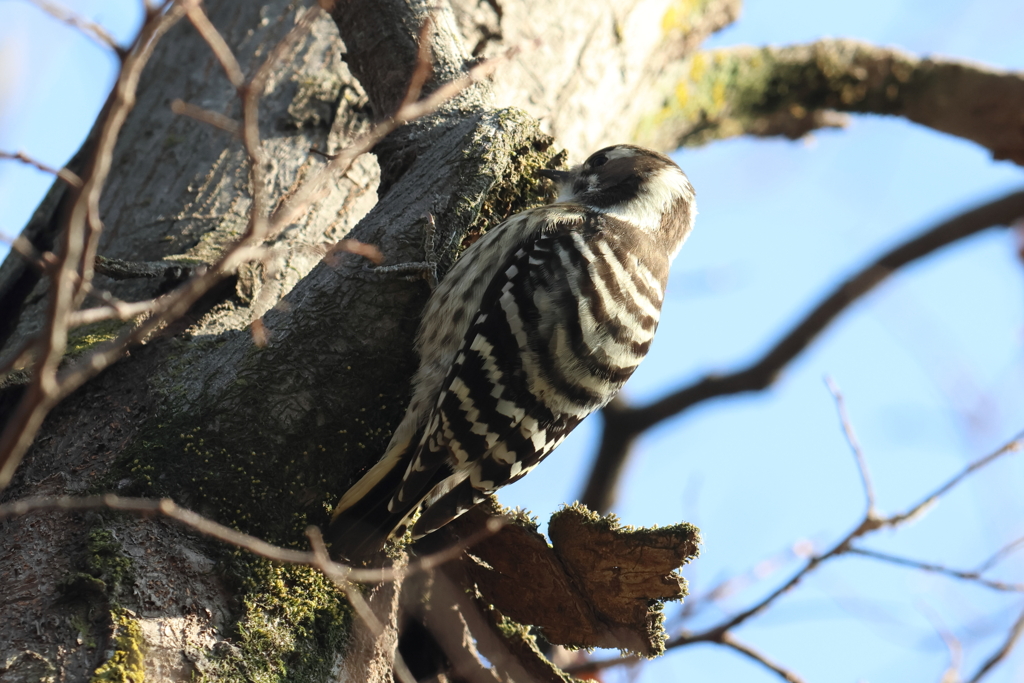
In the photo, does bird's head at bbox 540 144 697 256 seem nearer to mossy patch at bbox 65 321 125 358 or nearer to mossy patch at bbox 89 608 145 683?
mossy patch at bbox 65 321 125 358

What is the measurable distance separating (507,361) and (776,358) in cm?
291

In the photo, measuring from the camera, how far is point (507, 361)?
8.72 feet

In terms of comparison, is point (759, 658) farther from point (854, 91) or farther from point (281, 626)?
point (854, 91)

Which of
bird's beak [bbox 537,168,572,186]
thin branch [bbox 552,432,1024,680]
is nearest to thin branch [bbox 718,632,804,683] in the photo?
thin branch [bbox 552,432,1024,680]

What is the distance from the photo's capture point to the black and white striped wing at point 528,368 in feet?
8.41

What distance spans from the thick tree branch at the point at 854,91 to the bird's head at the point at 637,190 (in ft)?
5.17

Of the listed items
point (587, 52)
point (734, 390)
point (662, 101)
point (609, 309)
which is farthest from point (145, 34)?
point (734, 390)

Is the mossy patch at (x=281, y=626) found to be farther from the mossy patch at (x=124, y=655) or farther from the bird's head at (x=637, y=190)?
the bird's head at (x=637, y=190)

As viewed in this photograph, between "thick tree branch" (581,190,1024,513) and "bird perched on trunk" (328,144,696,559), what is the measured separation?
202cm

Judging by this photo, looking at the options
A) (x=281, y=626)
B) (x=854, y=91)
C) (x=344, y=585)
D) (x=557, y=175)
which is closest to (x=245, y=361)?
(x=281, y=626)

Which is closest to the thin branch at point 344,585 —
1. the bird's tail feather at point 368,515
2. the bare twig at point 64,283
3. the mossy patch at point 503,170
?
the bird's tail feather at point 368,515

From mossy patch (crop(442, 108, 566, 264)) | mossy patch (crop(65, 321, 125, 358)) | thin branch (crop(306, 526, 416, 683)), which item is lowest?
thin branch (crop(306, 526, 416, 683))

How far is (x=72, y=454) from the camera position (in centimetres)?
222

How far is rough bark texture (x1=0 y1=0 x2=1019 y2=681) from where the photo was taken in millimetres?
1974
